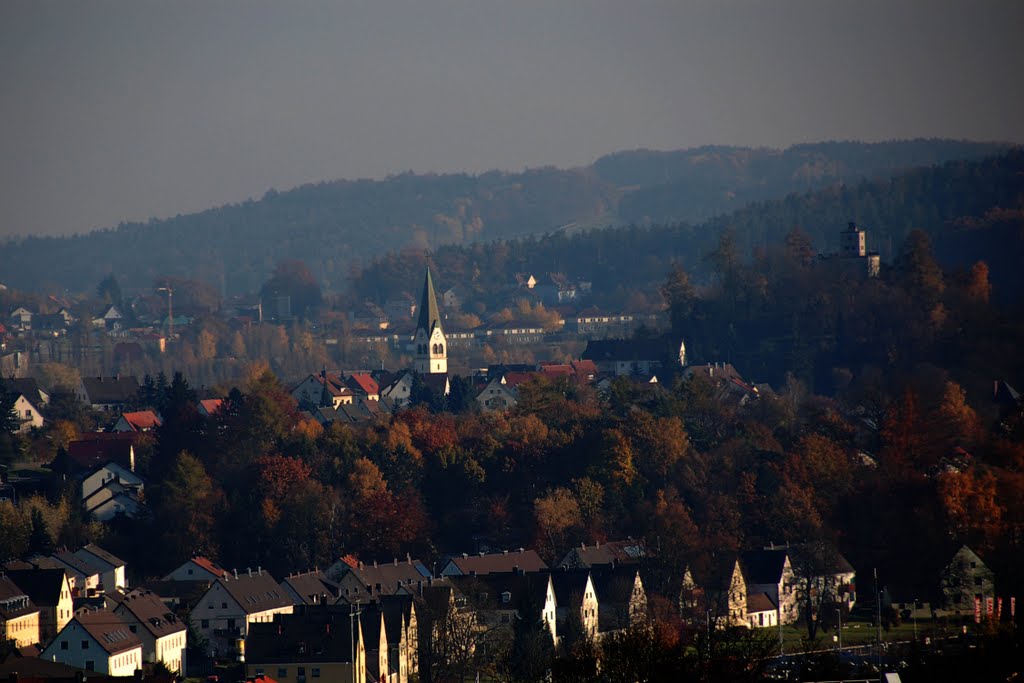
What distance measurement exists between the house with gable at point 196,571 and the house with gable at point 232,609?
2355mm

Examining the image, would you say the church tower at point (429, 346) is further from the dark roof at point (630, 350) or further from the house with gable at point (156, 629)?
the house with gable at point (156, 629)

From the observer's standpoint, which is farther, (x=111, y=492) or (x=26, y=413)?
(x=26, y=413)

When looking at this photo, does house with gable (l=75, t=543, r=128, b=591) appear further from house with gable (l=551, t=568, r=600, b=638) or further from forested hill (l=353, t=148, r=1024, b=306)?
forested hill (l=353, t=148, r=1024, b=306)

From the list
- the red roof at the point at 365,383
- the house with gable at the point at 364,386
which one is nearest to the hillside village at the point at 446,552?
the house with gable at the point at 364,386

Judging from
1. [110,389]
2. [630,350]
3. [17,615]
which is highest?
[630,350]

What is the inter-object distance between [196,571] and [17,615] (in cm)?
639

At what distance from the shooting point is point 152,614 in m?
47.1

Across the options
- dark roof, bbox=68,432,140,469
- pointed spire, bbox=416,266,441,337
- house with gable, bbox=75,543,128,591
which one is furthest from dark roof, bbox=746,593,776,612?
pointed spire, bbox=416,266,441,337

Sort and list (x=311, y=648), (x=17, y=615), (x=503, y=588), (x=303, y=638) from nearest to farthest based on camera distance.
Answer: (x=311, y=648)
(x=303, y=638)
(x=17, y=615)
(x=503, y=588)

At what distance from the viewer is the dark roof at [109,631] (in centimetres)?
4447

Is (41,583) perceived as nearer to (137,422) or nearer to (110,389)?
(137,422)

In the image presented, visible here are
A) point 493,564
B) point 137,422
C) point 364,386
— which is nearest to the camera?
point 493,564

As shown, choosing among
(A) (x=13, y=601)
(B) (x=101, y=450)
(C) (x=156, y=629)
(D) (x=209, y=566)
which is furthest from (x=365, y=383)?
(C) (x=156, y=629)

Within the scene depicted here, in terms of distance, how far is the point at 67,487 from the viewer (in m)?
62.6
